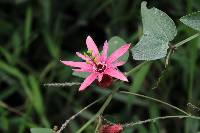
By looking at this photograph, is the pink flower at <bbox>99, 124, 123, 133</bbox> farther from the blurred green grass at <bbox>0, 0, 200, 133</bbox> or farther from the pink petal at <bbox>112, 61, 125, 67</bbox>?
the blurred green grass at <bbox>0, 0, 200, 133</bbox>

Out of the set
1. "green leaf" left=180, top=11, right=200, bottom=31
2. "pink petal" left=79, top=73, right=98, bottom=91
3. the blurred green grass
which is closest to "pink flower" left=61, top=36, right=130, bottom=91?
"pink petal" left=79, top=73, right=98, bottom=91

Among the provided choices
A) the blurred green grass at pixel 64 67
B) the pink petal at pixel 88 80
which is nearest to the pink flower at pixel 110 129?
the pink petal at pixel 88 80

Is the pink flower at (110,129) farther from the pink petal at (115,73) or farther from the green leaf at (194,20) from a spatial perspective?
the green leaf at (194,20)

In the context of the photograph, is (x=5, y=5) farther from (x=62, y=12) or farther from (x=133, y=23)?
(x=133, y=23)

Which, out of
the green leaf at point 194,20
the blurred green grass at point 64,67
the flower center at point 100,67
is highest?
the green leaf at point 194,20

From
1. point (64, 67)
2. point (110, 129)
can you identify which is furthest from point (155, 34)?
point (64, 67)

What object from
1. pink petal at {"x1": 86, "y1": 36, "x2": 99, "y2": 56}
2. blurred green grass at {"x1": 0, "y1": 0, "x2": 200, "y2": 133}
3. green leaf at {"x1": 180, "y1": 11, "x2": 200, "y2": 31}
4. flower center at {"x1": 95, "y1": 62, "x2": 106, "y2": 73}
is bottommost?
blurred green grass at {"x1": 0, "y1": 0, "x2": 200, "y2": 133}

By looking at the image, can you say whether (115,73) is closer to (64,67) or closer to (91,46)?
(91,46)
